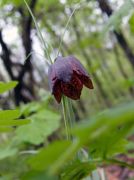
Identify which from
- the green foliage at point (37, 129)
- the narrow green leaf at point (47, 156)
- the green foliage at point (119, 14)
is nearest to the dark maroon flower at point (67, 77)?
the narrow green leaf at point (47, 156)

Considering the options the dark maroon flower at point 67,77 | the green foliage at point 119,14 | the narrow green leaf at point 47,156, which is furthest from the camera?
the green foliage at point 119,14

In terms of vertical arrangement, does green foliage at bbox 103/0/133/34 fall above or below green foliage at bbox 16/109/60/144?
above

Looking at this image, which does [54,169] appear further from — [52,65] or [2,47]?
[2,47]

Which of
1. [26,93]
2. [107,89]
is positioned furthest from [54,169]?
[107,89]

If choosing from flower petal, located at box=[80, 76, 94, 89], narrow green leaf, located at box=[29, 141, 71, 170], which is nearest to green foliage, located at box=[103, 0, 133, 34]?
flower petal, located at box=[80, 76, 94, 89]

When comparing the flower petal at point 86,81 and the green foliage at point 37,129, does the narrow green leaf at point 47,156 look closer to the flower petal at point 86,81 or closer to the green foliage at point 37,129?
the flower petal at point 86,81

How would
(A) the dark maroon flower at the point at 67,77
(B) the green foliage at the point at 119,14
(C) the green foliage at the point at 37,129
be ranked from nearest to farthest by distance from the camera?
(A) the dark maroon flower at the point at 67,77, (B) the green foliage at the point at 119,14, (C) the green foliage at the point at 37,129

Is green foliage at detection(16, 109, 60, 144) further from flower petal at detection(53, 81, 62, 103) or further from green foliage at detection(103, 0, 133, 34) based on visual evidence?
flower petal at detection(53, 81, 62, 103)

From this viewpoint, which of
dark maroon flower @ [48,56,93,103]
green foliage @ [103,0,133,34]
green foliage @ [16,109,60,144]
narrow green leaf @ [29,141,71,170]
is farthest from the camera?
green foliage @ [16,109,60,144]
